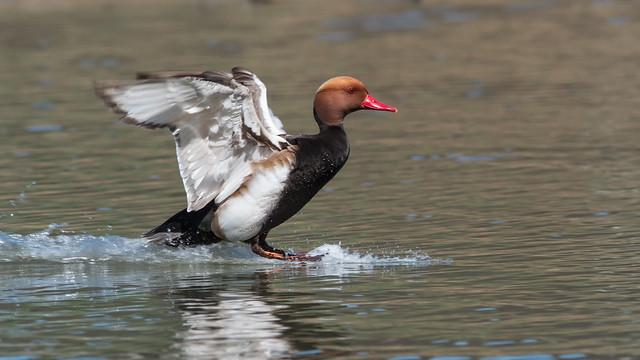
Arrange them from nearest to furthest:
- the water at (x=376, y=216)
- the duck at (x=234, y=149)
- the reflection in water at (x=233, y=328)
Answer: the reflection in water at (x=233, y=328)
the water at (x=376, y=216)
the duck at (x=234, y=149)

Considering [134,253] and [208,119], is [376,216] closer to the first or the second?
[134,253]

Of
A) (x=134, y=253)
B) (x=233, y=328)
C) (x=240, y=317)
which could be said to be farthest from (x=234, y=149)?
(x=233, y=328)

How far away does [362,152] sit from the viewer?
56.5 ft

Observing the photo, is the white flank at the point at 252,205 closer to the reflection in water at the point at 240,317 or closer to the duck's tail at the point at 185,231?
the duck's tail at the point at 185,231

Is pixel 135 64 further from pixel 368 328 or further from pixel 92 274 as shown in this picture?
pixel 368 328

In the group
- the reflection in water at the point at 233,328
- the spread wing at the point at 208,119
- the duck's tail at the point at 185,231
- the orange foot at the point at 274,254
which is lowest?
the reflection in water at the point at 233,328

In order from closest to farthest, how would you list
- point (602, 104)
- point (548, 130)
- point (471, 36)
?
1. point (548, 130)
2. point (602, 104)
3. point (471, 36)

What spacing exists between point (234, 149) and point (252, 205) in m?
0.44

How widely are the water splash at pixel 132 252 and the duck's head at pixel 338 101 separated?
3.39 feet

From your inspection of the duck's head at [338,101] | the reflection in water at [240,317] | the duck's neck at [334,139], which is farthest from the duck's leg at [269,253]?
the duck's head at [338,101]

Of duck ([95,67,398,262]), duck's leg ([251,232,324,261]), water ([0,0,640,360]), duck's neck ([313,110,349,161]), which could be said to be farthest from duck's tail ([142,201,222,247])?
duck's neck ([313,110,349,161])

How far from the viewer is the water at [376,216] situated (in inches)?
353

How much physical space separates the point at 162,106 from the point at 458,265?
8.05ft

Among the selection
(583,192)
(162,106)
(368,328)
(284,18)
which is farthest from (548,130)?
(284,18)
